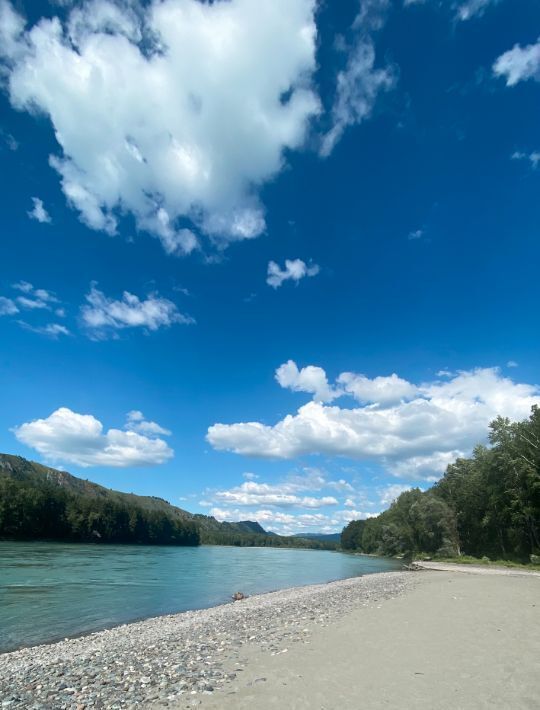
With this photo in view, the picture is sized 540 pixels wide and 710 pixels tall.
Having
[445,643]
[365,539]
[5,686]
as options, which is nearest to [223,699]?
[5,686]

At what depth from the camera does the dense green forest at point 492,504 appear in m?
51.9

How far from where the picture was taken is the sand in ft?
29.2

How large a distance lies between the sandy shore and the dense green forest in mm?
37503

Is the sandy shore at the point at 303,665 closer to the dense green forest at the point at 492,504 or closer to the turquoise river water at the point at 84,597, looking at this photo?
the turquoise river water at the point at 84,597

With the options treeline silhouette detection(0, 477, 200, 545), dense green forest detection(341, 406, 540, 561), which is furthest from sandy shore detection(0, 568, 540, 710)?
treeline silhouette detection(0, 477, 200, 545)

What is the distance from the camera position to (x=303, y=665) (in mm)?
11547

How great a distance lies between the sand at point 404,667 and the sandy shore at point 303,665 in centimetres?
3

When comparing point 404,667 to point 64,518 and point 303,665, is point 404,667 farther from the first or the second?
point 64,518

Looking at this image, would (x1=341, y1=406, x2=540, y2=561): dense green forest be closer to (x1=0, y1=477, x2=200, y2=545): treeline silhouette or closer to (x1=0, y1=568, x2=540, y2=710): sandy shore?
(x1=0, y1=568, x2=540, y2=710): sandy shore

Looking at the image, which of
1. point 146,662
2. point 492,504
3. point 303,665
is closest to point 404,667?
point 303,665

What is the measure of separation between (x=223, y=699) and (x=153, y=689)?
1926 millimetres

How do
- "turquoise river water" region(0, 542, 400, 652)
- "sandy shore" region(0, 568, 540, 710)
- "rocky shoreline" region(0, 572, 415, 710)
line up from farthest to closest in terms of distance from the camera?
"turquoise river water" region(0, 542, 400, 652), "rocky shoreline" region(0, 572, 415, 710), "sandy shore" region(0, 568, 540, 710)

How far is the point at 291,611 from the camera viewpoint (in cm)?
2300

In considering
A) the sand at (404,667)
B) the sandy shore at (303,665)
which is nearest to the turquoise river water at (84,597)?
the sandy shore at (303,665)
